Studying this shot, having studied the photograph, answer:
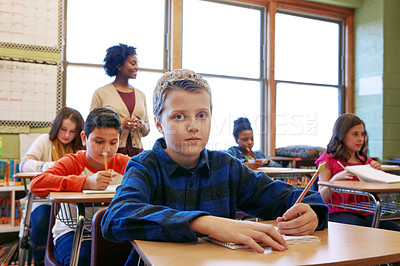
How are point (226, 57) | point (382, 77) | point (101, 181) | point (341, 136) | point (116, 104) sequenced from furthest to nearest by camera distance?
point (382, 77) < point (226, 57) < point (116, 104) < point (341, 136) < point (101, 181)

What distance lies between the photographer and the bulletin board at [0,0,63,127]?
11.3ft

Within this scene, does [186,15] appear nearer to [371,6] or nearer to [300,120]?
[300,120]

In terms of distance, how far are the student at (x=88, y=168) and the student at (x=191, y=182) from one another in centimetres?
68

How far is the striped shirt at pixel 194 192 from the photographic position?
2.59 feet

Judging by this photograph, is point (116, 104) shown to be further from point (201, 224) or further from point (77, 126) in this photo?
point (201, 224)

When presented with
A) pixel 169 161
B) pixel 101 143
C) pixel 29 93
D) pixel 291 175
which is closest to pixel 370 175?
pixel 291 175

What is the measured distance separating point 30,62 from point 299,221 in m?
3.38

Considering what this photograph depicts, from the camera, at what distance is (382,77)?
4973 millimetres

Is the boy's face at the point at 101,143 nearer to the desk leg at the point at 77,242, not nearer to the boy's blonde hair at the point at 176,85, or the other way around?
the desk leg at the point at 77,242

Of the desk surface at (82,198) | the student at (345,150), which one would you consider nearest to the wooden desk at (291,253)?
the desk surface at (82,198)

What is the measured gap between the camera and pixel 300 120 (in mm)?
5023

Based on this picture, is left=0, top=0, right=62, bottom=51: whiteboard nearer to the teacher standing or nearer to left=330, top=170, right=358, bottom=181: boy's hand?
the teacher standing

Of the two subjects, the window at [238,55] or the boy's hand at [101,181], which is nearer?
the boy's hand at [101,181]

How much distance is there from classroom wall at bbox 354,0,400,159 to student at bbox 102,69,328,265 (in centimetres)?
452
